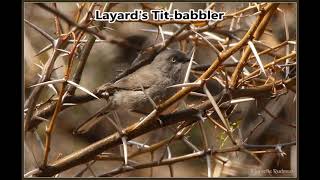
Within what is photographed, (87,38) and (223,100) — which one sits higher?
(87,38)

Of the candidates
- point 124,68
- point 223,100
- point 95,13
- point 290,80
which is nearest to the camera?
point 223,100

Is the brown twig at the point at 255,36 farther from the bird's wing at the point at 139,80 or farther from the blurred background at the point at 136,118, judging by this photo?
the bird's wing at the point at 139,80

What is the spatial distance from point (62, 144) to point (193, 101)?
3.36ft

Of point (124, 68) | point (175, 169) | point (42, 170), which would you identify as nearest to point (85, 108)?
point (124, 68)

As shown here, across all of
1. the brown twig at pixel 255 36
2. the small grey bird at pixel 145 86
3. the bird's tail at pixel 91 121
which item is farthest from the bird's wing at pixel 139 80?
the brown twig at pixel 255 36

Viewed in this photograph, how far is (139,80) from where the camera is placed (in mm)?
3613

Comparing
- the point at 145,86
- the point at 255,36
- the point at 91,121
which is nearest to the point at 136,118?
the point at 145,86

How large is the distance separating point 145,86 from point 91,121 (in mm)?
452

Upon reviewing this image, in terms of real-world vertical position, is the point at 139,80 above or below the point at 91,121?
above

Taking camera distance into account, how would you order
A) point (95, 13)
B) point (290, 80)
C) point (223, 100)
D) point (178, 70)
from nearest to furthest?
point (223, 100) → point (290, 80) → point (95, 13) → point (178, 70)

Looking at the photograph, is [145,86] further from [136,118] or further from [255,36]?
[255,36]

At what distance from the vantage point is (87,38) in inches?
123

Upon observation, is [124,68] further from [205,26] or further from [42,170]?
[42,170]

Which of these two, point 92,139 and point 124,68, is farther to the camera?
point 92,139
